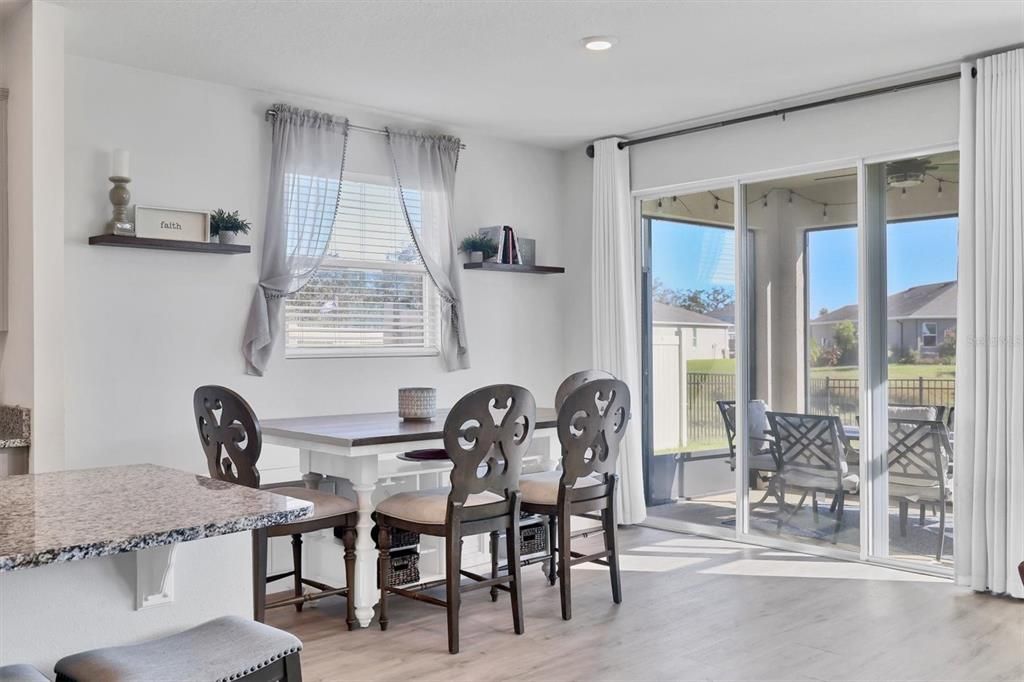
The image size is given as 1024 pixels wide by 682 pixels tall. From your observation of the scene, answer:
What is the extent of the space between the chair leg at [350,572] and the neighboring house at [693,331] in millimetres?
2703

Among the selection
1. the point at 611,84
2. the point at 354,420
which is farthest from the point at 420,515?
the point at 611,84

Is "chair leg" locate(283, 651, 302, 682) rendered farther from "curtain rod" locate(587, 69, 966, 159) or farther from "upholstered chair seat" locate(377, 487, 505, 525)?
"curtain rod" locate(587, 69, 966, 159)

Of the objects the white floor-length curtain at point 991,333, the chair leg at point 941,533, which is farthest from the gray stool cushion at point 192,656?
the chair leg at point 941,533

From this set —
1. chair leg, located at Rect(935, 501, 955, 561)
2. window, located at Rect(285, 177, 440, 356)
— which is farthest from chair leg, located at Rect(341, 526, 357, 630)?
chair leg, located at Rect(935, 501, 955, 561)

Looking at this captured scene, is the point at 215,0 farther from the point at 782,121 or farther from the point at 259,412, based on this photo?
the point at 782,121

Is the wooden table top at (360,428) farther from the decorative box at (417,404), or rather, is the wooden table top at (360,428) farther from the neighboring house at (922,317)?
the neighboring house at (922,317)

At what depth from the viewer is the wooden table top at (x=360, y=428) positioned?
3674mm

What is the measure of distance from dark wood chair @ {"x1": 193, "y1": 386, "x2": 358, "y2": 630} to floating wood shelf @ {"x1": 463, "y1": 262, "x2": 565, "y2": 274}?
2.09 m

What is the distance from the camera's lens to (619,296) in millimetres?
5840

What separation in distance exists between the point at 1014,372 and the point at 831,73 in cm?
168

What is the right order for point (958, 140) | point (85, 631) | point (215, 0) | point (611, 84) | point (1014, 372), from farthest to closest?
1. point (611, 84)
2. point (958, 140)
3. point (1014, 372)
4. point (215, 0)
5. point (85, 631)

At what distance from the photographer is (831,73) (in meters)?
4.57

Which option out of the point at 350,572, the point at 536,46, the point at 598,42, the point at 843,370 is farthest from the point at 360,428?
the point at 843,370

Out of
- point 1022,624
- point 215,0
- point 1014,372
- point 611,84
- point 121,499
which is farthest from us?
Result: point 611,84
